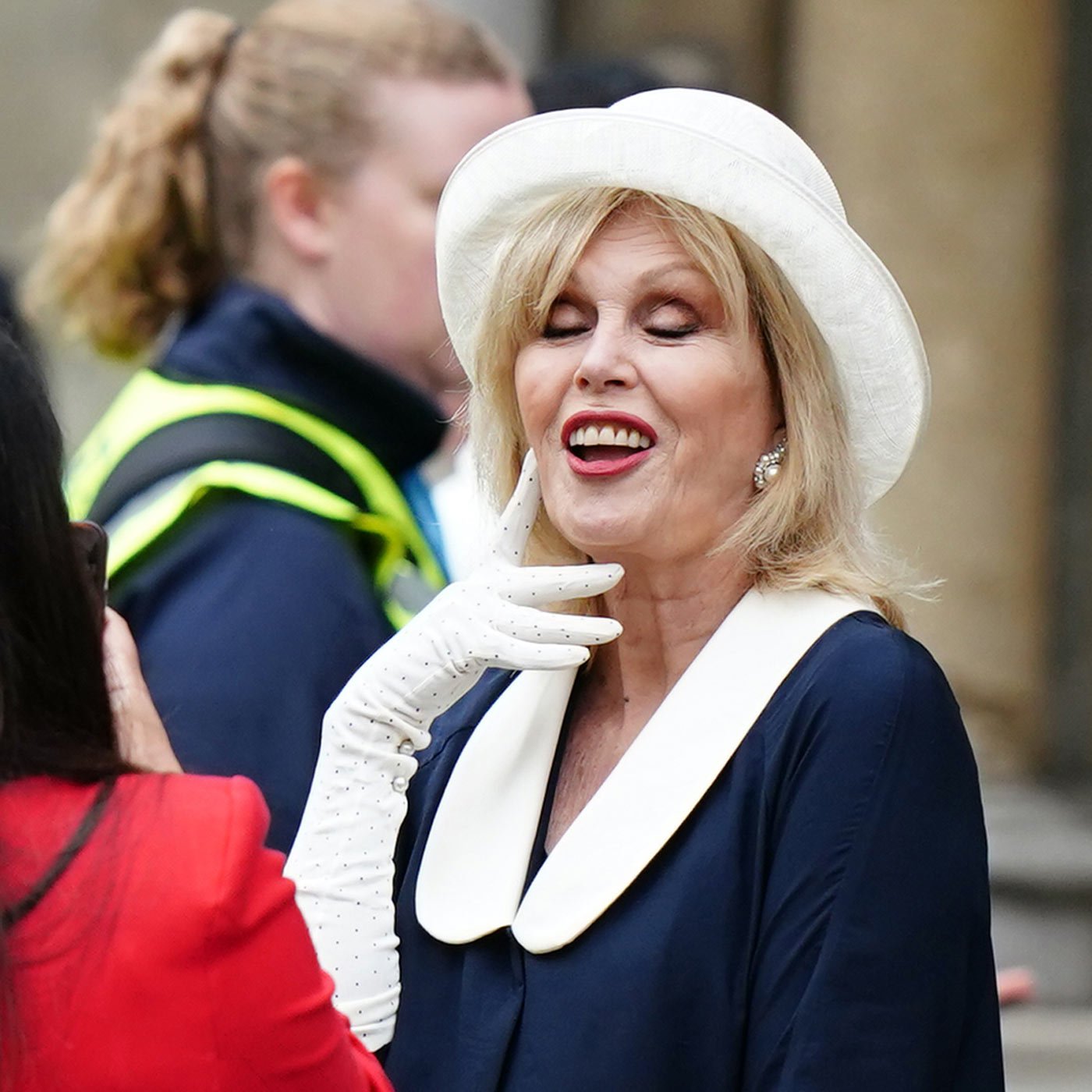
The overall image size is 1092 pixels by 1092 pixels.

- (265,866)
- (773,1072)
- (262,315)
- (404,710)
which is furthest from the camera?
(262,315)

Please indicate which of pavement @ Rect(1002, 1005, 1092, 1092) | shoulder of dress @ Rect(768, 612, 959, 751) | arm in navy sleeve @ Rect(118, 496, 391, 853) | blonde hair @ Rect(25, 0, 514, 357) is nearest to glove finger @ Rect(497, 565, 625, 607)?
shoulder of dress @ Rect(768, 612, 959, 751)

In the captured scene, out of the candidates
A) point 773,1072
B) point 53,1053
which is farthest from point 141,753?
point 773,1072

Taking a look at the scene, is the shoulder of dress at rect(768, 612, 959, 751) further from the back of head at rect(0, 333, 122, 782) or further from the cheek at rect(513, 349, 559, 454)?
the back of head at rect(0, 333, 122, 782)

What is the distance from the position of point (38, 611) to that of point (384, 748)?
Result: 0.54 meters

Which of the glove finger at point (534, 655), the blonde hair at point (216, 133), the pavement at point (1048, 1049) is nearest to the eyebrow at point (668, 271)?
the glove finger at point (534, 655)

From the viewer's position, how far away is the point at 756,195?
1980 millimetres

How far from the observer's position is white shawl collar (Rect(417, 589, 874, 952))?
6.40 ft

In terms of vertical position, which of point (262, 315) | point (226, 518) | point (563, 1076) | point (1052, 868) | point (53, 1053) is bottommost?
point (1052, 868)

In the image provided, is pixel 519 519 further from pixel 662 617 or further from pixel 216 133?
pixel 216 133

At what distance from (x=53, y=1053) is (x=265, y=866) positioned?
0.23 m

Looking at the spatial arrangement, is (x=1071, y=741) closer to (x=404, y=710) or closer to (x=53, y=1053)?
(x=404, y=710)

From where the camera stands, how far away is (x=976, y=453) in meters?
5.08

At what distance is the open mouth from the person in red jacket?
1.85 ft

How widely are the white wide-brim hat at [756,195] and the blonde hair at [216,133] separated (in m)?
1.12
